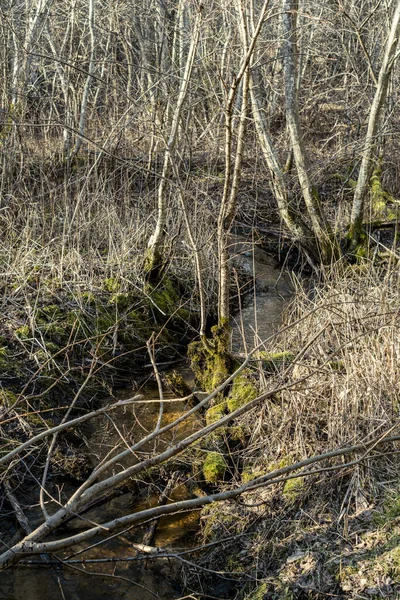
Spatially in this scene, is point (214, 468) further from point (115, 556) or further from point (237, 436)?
point (115, 556)

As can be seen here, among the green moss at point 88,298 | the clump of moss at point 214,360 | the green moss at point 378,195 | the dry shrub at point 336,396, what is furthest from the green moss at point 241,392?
the green moss at point 378,195

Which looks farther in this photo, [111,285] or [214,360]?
[111,285]

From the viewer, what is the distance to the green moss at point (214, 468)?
5.02 metres

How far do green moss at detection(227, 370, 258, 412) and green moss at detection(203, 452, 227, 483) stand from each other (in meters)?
0.52

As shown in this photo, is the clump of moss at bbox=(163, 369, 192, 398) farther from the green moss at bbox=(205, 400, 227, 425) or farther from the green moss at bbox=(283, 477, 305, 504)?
the green moss at bbox=(283, 477, 305, 504)

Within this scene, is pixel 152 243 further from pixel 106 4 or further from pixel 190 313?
pixel 106 4

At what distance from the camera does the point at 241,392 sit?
5609mm

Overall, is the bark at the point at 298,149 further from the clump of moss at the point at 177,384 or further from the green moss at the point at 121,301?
the clump of moss at the point at 177,384

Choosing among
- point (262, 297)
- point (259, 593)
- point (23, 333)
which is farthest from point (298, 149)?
point (259, 593)

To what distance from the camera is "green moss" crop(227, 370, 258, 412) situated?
5.52m

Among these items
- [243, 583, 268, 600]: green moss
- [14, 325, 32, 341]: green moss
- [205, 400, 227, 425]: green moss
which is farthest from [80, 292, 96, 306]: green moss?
[243, 583, 268, 600]: green moss

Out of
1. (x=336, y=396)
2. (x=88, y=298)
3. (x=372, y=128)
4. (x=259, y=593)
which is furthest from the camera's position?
(x=372, y=128)

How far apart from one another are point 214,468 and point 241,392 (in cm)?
79

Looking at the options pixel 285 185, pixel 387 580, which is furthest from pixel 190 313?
pixel 387 580
